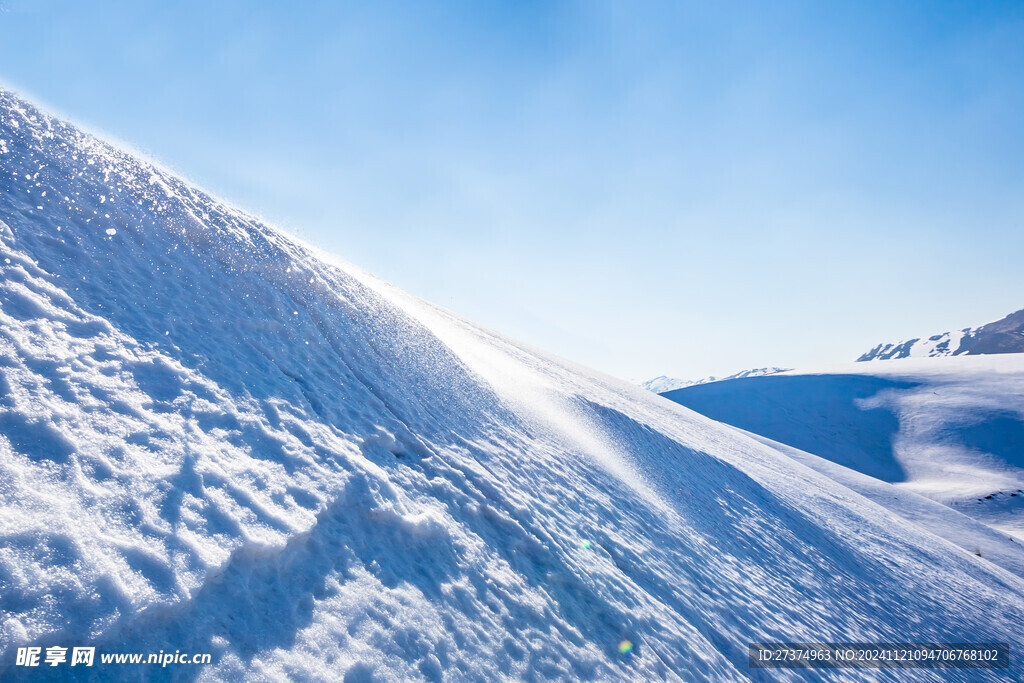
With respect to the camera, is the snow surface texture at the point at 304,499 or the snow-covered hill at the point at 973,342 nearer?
the snow surface texture at the point at 304,499

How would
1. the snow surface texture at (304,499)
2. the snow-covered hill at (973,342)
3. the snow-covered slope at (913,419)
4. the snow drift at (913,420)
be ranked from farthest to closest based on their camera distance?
the snow-covered hill at (973,342) < the snow-covered slope at (913,419) < the snow drift at (913,420) < the snow surface texture at (304,499)

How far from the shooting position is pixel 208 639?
84.2 inches

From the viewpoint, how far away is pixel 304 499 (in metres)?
3.00

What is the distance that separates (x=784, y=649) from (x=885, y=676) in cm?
156

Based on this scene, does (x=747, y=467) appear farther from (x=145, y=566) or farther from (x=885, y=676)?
(x=145, y=566)

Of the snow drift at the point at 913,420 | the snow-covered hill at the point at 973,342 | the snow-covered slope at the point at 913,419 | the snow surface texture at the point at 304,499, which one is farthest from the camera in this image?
the snow-covered hill at the point at 973,342

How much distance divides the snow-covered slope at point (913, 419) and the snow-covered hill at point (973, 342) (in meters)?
62.3

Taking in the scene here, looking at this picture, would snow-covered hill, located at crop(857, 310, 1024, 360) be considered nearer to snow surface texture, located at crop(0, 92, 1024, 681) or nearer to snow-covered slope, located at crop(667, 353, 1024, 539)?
snow-covered slope, located at crop(667, 353, 1024, 539)

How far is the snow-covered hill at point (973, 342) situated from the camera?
3201 inches

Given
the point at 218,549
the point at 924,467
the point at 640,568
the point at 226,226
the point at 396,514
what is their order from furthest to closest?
1. the point at 924,467
2. the point at 226,226
3. the point at 640,568
4. the point at 396,514
5. the point at 218,549

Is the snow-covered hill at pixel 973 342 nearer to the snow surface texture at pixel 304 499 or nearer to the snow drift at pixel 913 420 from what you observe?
the snow drift at pixel 913 420

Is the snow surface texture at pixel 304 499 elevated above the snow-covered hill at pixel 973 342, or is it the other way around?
the snow-covered hill at pixel 973 342

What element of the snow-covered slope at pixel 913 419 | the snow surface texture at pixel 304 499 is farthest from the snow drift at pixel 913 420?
the snow surface texture at pixel 304 499

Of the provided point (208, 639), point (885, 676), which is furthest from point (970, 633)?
point (208, 639)
